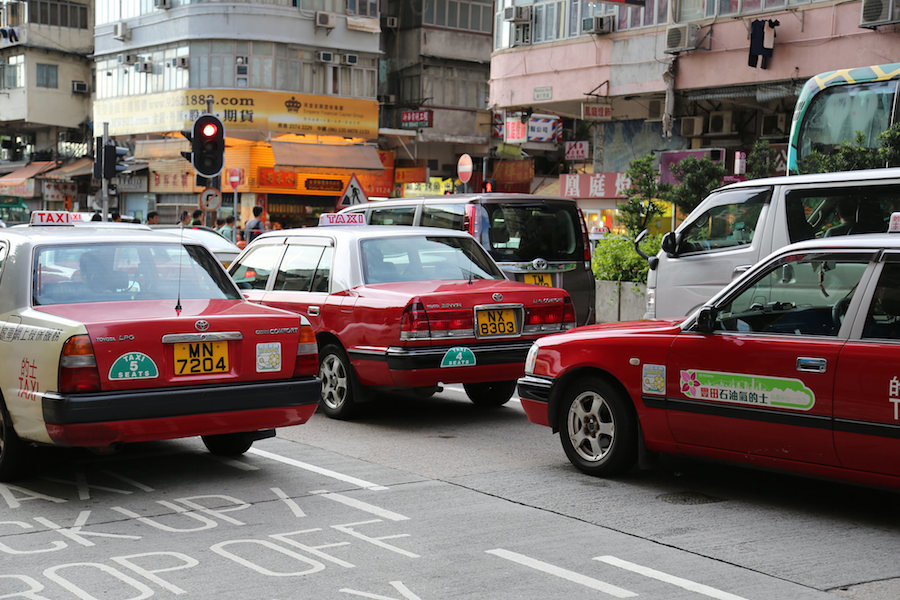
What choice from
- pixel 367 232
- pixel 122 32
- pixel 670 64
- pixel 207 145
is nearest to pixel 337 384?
pixel 367 232

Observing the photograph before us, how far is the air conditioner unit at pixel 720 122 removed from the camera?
2438 cm

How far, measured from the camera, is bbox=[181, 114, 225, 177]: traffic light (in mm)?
16125

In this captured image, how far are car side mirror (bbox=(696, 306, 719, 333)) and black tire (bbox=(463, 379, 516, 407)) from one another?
359 centimetres

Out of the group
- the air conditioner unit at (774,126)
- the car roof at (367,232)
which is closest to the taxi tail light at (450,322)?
the car roof at (367,232)

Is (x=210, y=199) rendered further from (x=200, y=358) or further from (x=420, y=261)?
(x=200, y=358)

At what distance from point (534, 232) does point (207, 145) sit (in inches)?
241

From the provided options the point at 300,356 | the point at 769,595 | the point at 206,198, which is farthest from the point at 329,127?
the point at 769,595

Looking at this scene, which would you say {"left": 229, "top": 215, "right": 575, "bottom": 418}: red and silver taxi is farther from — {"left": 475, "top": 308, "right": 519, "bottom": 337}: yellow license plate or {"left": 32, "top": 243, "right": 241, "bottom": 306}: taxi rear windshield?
{"left": 32, "top": 243, "right": 241, "bottom": 306}: taxi rear windshield

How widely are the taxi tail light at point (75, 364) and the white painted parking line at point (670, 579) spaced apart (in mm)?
2808

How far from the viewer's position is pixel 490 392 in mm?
9820

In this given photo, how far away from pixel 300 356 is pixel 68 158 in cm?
4581

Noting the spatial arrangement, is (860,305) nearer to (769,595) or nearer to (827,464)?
(827,464)

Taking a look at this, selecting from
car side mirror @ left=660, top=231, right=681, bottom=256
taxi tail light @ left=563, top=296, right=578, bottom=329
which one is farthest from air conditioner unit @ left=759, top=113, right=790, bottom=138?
taxi tail light @ left=563, top=296, right=578, bottom=329

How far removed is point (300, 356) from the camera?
6.84 m
